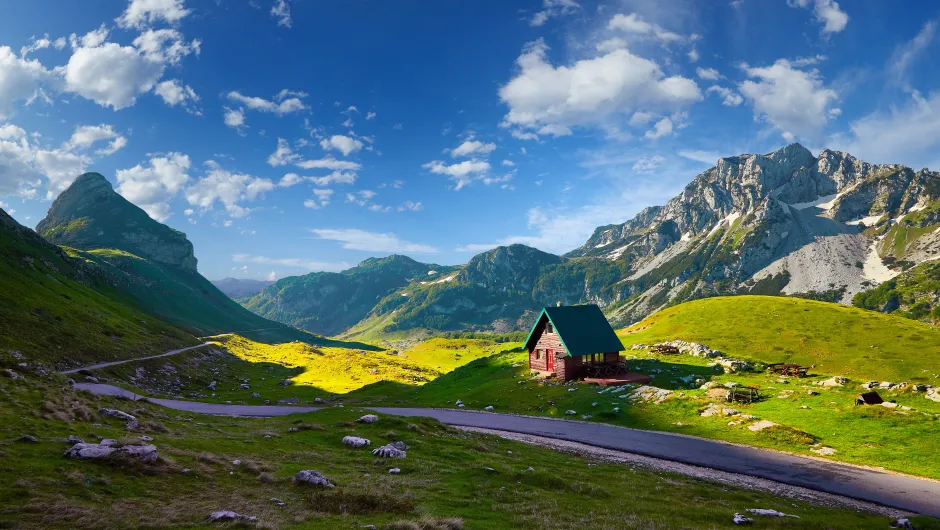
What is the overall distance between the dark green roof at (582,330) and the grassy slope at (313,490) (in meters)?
37.0

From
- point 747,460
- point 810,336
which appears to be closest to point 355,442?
point 747,460

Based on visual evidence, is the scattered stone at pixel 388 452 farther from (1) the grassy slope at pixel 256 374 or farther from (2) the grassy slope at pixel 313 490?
(1) the grassy slope at pixel 256 374

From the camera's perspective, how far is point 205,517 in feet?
46.4

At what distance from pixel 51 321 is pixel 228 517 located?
102 metres

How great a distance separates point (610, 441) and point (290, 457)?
81.7ft

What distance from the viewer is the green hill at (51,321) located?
7197cm

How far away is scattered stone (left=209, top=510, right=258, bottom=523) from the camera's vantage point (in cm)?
1392

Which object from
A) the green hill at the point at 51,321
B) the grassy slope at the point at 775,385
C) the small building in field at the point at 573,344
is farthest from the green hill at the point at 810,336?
the green hill at the point at 51,321

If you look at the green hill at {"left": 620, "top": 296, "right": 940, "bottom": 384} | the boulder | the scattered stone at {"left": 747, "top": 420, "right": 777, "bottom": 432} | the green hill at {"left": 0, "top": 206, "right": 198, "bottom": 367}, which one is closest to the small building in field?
the green hill at {"left": 620, "top": 296, "right": 940, "bottom": 384}

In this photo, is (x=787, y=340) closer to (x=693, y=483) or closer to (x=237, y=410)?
(x=693, y=483)

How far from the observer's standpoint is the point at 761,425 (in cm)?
3697

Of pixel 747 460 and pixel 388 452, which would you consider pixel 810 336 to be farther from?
pixel 388 452

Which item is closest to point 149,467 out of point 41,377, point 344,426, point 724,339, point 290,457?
point 290,457

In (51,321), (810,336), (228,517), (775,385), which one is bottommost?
(775,385)
